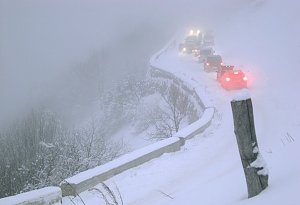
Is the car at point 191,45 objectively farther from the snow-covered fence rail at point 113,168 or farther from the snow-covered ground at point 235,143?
the snow-covered fence rail at point 113,168

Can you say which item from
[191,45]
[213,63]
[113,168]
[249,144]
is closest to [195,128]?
[113,168]

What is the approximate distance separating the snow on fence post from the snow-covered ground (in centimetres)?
18

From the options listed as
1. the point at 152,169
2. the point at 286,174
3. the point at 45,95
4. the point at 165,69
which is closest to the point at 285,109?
the point at 152,169

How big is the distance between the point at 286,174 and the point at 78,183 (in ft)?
19.1

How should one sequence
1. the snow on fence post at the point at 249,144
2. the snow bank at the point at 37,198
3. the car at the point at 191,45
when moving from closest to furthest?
the snow on fence post at the point at 249,144 < the snow bank at the point at 37,198 < the car at the point at 191,45

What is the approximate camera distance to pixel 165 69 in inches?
1630

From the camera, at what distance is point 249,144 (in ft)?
17.7

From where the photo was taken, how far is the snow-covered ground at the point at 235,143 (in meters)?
6.84

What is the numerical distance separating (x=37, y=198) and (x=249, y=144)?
5.81 m

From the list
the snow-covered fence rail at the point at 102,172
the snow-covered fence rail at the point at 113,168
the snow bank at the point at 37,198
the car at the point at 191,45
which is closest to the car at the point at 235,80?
the snow-covered fence rail at the point at 102,172

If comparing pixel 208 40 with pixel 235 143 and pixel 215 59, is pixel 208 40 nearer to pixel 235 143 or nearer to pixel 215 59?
pixel 215 59

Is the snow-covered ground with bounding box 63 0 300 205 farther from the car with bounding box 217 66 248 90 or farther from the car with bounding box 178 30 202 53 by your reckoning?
the car with bounding box 178 30 202 53

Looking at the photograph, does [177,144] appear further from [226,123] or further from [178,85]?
[178,85]

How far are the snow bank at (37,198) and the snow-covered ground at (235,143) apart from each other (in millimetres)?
311
